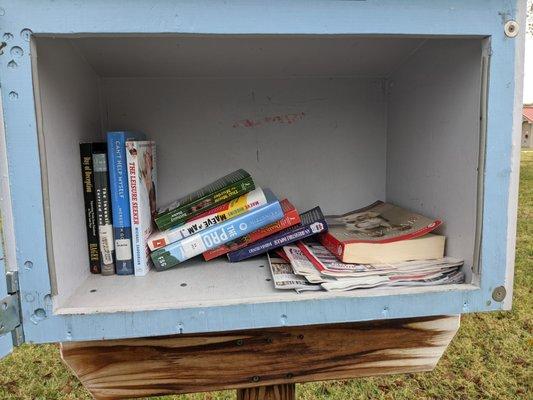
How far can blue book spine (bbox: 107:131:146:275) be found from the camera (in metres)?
0.81

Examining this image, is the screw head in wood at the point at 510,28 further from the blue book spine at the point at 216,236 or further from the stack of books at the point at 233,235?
the blue book spine at the point at 216,236

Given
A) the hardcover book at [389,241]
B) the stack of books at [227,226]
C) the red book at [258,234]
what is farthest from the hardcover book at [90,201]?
the hardcover book at [389,241]

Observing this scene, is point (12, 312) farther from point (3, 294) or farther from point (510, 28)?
point (510, 28)

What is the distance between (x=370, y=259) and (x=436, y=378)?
1.34 m

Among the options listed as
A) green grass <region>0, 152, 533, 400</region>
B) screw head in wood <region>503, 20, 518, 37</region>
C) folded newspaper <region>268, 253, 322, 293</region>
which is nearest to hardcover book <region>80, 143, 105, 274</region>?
folded newspaper <region>268, 253, 322, 293</region>

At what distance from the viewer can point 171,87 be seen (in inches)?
42.3

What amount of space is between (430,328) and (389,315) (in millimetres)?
202

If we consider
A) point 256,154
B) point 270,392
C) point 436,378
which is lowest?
point 436,378

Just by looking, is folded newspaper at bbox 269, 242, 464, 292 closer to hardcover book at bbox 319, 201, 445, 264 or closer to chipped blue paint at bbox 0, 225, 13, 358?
hardcover book at bbox 319, 201, 445, 264

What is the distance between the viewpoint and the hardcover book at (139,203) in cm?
82

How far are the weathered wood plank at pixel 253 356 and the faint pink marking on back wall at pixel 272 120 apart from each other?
1.86ft

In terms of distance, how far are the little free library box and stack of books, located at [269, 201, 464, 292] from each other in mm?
26

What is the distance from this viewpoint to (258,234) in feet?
3.02

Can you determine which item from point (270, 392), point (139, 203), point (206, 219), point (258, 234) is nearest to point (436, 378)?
point (270, 392)
